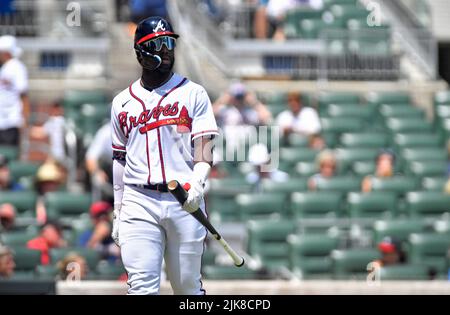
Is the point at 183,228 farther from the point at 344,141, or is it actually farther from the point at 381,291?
the point at 344,141

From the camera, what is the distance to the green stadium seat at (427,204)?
13.5 m

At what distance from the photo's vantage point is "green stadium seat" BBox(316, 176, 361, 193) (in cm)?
1369

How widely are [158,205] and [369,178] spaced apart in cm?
728

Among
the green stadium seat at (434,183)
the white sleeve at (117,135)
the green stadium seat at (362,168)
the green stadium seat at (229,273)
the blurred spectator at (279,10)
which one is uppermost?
the blurred spectator at (279,10)

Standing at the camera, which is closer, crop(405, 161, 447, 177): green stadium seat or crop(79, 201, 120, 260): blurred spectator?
crop(79, 201, 120, 260): blurred spectator

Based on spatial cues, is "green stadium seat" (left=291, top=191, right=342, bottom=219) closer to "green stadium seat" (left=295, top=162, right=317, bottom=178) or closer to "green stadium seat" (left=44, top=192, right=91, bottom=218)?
"green stadium seat" (left=295, top=162, right=317, bottom=178)

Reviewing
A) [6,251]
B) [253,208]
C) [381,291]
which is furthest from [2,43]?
[381,291]

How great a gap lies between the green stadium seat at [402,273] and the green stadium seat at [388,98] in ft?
16.1

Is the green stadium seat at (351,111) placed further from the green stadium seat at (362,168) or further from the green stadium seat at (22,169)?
the green stadium seat at (22,169)

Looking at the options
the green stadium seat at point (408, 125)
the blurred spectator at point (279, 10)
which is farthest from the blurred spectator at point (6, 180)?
the blurred spectator at point (279, 10)

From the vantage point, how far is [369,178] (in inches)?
550

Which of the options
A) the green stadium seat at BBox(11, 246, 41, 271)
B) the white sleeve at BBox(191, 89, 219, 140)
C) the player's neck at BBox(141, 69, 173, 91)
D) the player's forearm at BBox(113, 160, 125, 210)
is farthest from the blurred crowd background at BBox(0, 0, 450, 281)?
the white sleeve at BBox(191, 89, 219, 140)

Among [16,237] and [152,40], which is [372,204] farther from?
[152,40]

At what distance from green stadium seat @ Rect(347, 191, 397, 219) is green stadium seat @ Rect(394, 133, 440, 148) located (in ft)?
6.13
